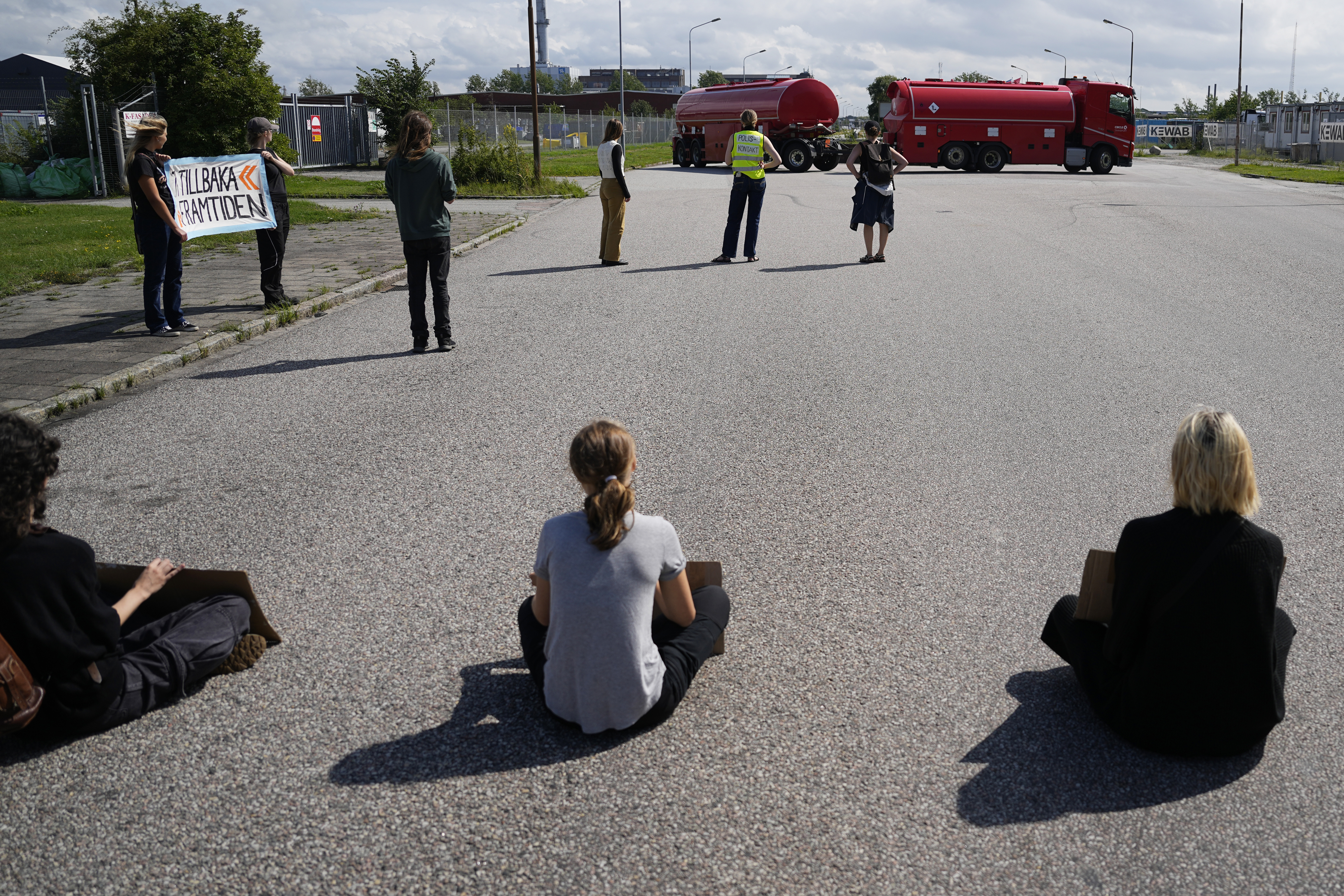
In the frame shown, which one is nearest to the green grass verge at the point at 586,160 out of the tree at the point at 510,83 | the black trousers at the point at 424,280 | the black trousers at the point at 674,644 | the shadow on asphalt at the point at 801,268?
the shadow on asphalt at the point at 801,268

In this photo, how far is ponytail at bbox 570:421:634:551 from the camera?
3.18 metres

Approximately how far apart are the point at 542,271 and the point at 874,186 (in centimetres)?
427

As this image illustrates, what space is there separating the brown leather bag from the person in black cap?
24.9ft

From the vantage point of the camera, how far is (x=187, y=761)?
3299 mm

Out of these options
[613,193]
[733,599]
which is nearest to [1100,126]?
[613,193]

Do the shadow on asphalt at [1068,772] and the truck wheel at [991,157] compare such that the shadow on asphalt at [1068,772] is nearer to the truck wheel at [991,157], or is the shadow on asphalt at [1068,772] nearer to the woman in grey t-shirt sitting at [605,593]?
the woman in grey t-shirt sitting at [605,593]

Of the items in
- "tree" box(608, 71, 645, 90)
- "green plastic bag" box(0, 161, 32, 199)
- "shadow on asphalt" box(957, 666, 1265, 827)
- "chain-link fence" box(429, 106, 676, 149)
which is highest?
"tree" box(608, 71, 645, 90)

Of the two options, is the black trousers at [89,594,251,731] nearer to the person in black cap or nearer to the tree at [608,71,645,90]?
the person in black cap

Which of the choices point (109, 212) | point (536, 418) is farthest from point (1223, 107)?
point (536, 418)

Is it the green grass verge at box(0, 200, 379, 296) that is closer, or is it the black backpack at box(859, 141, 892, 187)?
the green grass verge at box(0, 200, 379, 296)

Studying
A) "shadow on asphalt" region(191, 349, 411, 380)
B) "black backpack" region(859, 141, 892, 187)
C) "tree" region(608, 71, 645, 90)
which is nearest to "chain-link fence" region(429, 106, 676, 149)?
"black backpack" region(859, 141, 892, 187)

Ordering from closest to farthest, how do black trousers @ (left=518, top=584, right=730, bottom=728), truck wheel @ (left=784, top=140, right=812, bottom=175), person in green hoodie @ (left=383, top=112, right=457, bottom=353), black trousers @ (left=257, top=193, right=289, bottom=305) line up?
black trousers @ (left=518, top=584, right=730, bottom=728) < person in green hoodie @ (left=383, top=112, right=457, bottom=353) < black trousers @ (left=257, top=193, right=289, bottom=305) < truck wheel @ (left=784, top=140, right=812, bottom=175)

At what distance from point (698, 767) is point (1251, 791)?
5.23 ft

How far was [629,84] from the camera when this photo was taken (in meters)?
168
